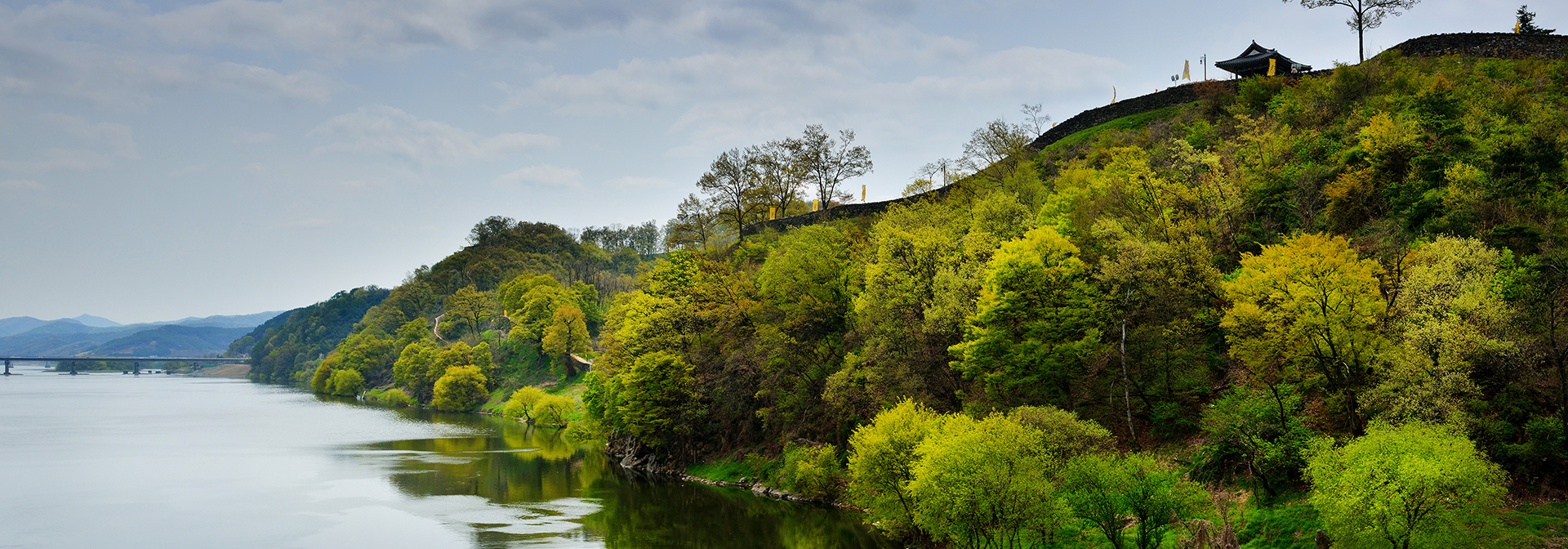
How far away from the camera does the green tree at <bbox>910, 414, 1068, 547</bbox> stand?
2420cm

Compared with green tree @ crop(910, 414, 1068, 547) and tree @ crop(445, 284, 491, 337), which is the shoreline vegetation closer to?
green tree @ crop(910, 414, 1068, 547)

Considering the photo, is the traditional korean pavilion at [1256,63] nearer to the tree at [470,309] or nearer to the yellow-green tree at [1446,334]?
the yellow-green tree at [1446,334]

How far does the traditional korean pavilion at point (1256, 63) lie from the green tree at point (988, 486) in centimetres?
4548

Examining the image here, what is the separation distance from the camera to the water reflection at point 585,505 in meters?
34.3

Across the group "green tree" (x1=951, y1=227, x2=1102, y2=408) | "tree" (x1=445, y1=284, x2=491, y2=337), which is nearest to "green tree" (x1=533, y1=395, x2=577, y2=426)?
"tree" (x1=445, y1=284, x2=491, y2=337)

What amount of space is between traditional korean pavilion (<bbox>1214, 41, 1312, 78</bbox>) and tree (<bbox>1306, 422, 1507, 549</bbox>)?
45614 mm

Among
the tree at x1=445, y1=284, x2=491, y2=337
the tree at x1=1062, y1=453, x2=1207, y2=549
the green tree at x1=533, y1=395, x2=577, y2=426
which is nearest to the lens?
the tree at x1=1062, y1=453, x2=1207, y2=549

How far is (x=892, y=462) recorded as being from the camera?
30203 millimetres

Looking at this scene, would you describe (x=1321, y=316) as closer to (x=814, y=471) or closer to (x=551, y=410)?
(x=814, y=471)

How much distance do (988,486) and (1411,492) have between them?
978cm

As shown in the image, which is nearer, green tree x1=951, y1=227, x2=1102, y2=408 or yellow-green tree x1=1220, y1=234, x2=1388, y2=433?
yellow-green tree x1=1220, y1=234, x2=1388, y2=433

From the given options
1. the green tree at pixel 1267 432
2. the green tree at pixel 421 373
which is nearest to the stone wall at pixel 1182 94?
the green tree at pixel 1267 432

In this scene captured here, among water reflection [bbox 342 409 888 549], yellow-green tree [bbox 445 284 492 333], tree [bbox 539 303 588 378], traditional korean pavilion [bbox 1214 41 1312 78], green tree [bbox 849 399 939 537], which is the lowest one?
water reflection [bbox 342 409 888 549]

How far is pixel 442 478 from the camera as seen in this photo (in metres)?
48.4
